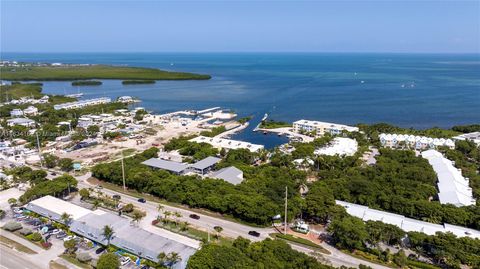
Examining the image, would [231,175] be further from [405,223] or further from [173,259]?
[405,223]

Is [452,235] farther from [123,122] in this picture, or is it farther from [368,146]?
[123,122]

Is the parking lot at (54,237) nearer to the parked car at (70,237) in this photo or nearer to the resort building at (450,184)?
the parked car at (70,237)

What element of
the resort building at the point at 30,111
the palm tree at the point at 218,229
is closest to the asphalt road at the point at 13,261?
the palm tree at the point at 218,229

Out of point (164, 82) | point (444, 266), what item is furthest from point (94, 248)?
point (164, 82)

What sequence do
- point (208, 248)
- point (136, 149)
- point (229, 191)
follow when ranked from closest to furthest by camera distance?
point (208, 248), point (229, 191), point (136, 149)

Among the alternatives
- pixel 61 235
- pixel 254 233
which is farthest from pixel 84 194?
pixel 254 233
